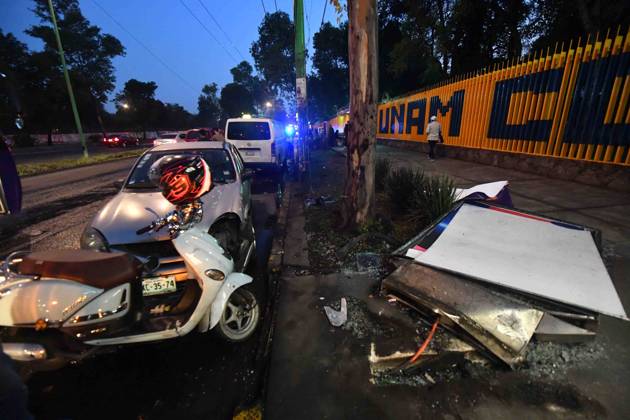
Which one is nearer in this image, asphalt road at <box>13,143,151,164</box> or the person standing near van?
the person standing near van

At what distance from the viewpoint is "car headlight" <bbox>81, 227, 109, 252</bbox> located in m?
2.90

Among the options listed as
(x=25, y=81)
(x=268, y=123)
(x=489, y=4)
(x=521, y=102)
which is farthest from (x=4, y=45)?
(x=521, y=102)

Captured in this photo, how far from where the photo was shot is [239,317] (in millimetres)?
2664

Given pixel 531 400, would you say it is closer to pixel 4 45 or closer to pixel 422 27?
pixel 422 27

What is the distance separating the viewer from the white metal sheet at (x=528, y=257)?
2.35 m

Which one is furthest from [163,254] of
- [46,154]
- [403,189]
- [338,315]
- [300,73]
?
[46,154]

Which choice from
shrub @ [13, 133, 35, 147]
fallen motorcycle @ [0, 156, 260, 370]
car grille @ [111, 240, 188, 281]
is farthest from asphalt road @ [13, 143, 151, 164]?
fallen motorcycle @ [0, 156, 260, 370]

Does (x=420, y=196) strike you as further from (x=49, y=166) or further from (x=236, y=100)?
(x=236, y=100)

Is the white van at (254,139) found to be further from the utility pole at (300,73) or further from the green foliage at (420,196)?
the green foliage at (420,196)

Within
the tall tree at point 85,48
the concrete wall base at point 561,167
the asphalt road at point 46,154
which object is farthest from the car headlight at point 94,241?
the tall tree at point 85,48

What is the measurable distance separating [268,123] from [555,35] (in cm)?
1569

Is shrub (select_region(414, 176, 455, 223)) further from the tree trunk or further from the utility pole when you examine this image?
the utility pole

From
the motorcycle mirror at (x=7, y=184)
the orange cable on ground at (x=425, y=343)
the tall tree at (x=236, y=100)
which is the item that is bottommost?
the orange cable on ground at (x=425, y=343)

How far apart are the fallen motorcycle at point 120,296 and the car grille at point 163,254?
143 mm
